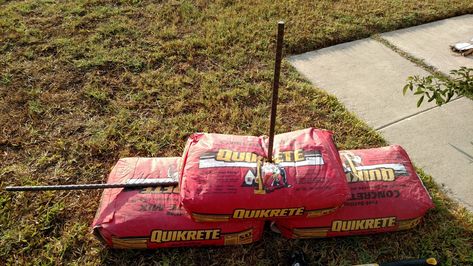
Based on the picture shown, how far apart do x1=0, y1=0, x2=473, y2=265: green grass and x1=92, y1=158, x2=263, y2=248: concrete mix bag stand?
0.13 m

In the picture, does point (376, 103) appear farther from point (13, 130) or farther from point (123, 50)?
point (13, 130)

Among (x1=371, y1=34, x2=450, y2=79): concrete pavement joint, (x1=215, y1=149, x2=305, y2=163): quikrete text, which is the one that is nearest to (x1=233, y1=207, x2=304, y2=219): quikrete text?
(x1=215, y1=149, x2=305, y2=163): quikrete text

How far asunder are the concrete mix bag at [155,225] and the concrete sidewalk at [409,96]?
1.51m

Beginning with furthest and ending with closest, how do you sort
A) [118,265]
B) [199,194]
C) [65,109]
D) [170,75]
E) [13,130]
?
[170,75] < [65,109] < [13,130] < [118,265] < [199,194]

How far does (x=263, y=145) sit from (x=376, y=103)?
1.59 meters

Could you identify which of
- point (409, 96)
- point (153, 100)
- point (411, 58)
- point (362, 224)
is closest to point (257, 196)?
point (362, 224)

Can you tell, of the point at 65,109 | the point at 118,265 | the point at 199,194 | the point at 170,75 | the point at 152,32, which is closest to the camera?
the point at 199,194

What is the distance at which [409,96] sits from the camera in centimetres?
354

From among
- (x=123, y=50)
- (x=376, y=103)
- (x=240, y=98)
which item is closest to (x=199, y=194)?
(x=240, y=98)

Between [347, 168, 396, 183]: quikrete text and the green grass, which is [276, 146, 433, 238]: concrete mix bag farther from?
the green grass

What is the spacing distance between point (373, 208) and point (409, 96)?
166 centimetres

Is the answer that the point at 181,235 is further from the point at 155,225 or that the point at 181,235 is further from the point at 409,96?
the point at 409,96

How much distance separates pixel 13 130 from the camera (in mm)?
3182

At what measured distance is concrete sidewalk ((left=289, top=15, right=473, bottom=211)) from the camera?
9.60 ft
